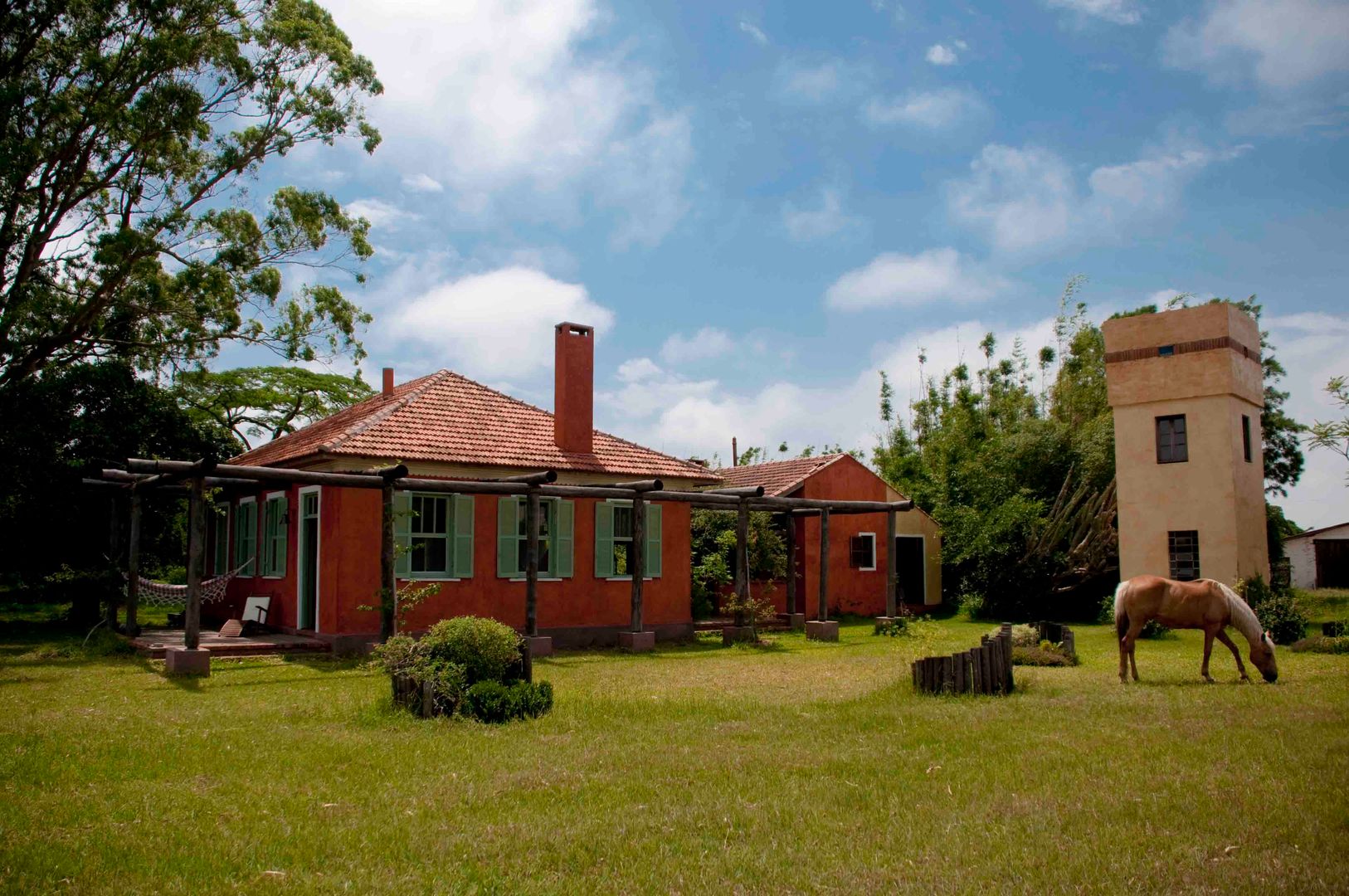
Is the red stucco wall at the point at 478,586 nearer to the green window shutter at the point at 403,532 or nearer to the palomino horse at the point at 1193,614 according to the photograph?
the green window shutter at the point at 403,532

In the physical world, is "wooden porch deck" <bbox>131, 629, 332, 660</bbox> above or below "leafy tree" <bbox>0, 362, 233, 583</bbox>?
below

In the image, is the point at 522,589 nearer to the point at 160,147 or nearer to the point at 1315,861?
the point at 160,147

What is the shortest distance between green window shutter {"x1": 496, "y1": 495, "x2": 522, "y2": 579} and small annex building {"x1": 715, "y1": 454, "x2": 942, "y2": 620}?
8115 mm

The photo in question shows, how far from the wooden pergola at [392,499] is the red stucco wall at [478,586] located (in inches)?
21.2

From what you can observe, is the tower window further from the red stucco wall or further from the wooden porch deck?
the wooden porch deck

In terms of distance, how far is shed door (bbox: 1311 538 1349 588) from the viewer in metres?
32.2

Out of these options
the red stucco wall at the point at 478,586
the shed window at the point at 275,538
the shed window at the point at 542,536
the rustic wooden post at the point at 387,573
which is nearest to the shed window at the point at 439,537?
the red stucco wall at the point at 478,586

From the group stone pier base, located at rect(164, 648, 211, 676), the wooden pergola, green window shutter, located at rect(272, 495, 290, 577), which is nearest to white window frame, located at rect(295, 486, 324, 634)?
the wooden pergola

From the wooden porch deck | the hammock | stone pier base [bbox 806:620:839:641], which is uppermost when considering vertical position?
the hammock

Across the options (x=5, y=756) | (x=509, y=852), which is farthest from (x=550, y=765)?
(x=5, y=756)

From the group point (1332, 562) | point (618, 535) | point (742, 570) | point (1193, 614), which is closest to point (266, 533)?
point (618, 535)

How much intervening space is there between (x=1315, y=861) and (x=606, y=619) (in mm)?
14164

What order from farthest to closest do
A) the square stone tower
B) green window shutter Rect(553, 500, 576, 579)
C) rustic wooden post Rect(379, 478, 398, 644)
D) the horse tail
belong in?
the square stone tower < green window shutter Rect(553, 500, 576, 579) < rustic wooden post Rect(379, 478, 398, 644) < the horse tail

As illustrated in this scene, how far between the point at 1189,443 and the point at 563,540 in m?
12.8
